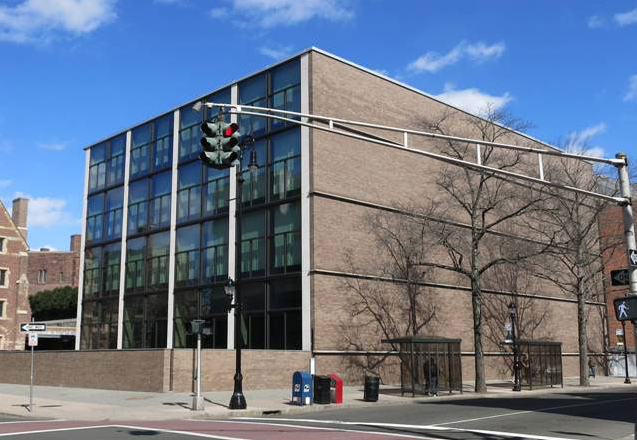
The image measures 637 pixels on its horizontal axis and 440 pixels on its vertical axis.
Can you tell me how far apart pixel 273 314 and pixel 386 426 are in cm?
1856

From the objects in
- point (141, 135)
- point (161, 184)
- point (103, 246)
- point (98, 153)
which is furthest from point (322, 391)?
point (98, 153)

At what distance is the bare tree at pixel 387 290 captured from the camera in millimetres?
34625

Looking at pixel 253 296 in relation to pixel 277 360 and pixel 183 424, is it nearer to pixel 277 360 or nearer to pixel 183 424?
pixel 277 360

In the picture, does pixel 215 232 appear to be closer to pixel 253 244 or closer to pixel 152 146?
pixel 253 244

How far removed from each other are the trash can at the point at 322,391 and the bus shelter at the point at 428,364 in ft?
18.0

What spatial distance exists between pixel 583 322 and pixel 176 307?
24502 millimetres

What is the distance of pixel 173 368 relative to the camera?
93.3ft

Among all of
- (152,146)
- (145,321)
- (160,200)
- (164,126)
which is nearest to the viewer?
(145,321)

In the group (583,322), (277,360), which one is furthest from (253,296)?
(583,322)

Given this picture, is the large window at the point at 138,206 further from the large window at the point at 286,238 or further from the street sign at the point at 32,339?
the street sign at the point at 32,339

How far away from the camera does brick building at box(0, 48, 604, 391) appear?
3284cm

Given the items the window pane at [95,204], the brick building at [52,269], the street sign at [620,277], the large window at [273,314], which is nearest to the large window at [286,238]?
the large window at [273,314]

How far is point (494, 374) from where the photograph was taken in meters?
42.8

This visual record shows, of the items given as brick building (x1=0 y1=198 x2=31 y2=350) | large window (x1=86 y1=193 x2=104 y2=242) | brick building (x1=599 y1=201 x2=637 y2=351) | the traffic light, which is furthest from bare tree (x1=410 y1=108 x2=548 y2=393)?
brick building (x1=0 y1=198 x2=31 y2=350)
